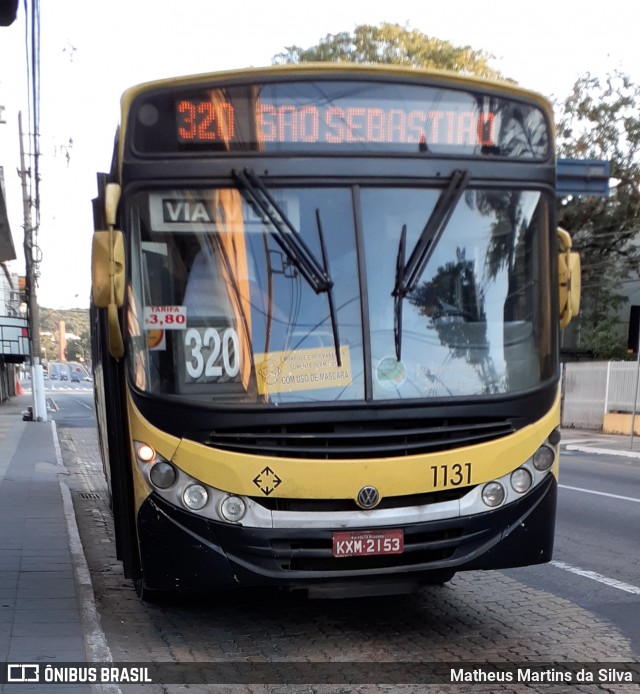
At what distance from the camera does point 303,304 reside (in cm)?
506

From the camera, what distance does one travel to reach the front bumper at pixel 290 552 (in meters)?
4.91

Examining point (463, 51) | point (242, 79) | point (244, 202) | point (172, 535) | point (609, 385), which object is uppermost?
point (463, 51)

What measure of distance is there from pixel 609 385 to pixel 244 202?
2363cm

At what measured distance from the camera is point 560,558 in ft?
26.1

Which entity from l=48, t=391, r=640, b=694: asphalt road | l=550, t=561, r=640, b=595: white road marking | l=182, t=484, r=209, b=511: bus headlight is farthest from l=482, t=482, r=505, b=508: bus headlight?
l=550, t=561, r=640, b=595: white road marking

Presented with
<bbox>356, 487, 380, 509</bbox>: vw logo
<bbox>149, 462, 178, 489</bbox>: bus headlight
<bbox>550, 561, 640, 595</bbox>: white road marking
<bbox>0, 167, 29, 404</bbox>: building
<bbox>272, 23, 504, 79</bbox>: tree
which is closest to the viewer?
<bbox>356, 487, 380, 509</bbox>: vw logo

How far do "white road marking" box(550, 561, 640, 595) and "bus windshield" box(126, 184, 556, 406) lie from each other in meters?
2.40

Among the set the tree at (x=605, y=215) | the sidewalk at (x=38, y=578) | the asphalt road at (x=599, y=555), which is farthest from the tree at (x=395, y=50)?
the sidewalk at (x=38, y=578)

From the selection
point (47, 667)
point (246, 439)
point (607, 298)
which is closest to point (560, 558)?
point (246, 439)

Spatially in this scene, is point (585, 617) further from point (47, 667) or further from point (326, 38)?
point (326, 38)

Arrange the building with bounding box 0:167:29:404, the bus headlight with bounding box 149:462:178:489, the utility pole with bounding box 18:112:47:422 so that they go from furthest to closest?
the building with bounding box 0:167:29:404, the utility pole with bounding box 18:112:47:422, the bus headlight with bounding box 149:462:178:489

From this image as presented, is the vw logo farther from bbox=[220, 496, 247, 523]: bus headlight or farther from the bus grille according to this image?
bbox=[220, 496, 247, 523]: bus headlight

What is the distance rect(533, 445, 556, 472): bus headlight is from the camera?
5.28 metres

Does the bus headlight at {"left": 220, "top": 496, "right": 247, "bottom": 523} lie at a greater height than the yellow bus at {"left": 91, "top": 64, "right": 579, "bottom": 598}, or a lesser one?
lesser
